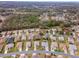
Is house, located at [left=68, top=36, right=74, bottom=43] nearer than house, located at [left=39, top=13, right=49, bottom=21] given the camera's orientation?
Yes

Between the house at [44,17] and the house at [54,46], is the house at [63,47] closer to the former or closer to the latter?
the house at [54,46]

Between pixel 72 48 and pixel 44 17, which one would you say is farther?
pixel 44 17

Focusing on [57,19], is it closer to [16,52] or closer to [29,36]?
[29,36]

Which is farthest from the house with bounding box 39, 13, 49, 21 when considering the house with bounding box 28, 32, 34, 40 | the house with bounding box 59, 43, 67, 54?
the house with bounding box 59, 43, 67, 54

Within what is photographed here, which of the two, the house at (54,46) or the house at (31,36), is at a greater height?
the house at (31,36)

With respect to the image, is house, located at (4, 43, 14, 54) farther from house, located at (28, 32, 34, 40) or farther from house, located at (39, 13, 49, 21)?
house, located at (39, 13, 49, 21)

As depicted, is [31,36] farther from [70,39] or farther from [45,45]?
[70,39]

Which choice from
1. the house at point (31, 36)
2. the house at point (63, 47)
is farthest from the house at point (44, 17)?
the house at point (63, 47)

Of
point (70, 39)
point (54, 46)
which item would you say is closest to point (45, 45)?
point (54, 46)

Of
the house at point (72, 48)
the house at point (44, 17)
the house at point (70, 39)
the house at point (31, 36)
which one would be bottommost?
the house at point (72, 48)

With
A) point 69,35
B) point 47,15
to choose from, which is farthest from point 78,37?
point 47,15

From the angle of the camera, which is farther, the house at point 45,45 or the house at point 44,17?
the house at point 44,17
